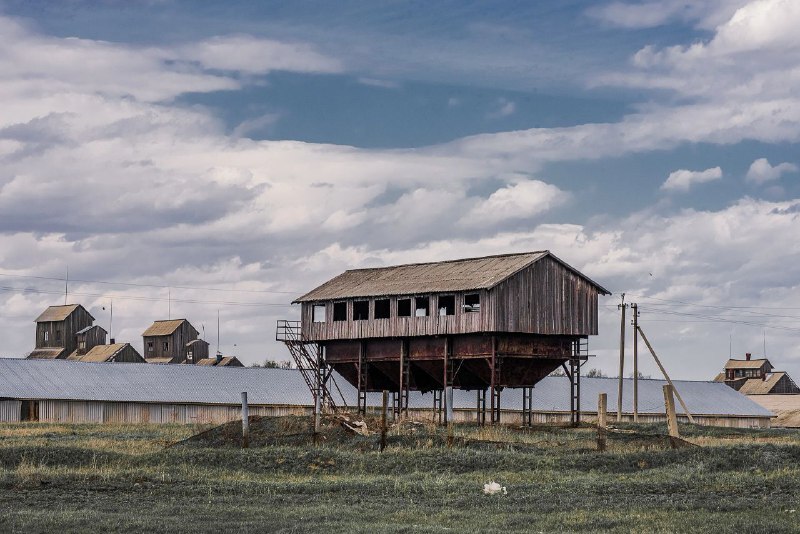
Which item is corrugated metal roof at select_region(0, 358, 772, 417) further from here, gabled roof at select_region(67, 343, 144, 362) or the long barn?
gabled roof at select_region(67, 343, 144, 362)

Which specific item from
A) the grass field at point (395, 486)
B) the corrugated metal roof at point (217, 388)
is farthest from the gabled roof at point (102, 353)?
the grass field at point (395, 486)

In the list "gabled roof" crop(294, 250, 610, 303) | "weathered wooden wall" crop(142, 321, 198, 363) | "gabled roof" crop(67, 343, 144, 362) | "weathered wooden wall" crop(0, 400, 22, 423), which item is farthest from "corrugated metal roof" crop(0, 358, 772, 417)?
"weathered wooden wall" crop(142, 321, 198, 363)

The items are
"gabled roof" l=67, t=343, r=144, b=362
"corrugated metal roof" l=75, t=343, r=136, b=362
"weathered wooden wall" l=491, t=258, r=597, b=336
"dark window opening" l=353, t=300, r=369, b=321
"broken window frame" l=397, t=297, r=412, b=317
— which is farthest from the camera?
"corrugated metal roof" l=75, t=343, r=136, b=362

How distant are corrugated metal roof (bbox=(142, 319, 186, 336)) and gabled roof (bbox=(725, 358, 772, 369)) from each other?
236 feet

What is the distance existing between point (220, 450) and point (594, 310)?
29.7 meters

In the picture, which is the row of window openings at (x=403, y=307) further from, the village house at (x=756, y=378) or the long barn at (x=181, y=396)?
the village house at (x=756, y=378)

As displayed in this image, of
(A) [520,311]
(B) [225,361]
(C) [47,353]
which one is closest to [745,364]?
(B) [225,361]

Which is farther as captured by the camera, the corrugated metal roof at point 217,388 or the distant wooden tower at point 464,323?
the corrugated metal roof at point 217,388

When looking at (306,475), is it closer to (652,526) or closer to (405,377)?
(652,526)

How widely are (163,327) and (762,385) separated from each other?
74.2 m

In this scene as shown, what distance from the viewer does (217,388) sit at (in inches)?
3880

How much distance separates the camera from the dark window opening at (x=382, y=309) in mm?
72250

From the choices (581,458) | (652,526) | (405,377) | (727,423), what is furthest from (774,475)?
(727,423)

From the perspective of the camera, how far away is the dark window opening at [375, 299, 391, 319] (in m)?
72.2
